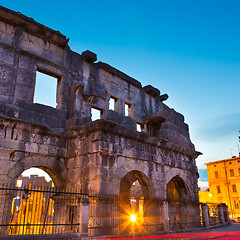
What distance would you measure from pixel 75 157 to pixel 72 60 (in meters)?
4.63

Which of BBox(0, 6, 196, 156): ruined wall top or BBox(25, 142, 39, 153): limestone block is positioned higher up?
BBox(0, 6, 196, 156): ruined wall top

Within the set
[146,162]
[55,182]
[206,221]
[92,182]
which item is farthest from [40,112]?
[206,221]

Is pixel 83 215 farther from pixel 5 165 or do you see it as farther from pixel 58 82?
pixel 58 82

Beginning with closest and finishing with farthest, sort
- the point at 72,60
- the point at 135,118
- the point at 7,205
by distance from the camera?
the point at 7,205, the point at 72,60, the point at 135,118

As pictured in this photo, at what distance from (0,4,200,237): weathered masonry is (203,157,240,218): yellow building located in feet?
88.0

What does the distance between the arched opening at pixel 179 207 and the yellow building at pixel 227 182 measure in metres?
25.3

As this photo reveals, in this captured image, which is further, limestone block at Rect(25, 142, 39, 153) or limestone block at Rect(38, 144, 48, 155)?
limestone block at Rect(38, 144, 48, 155)

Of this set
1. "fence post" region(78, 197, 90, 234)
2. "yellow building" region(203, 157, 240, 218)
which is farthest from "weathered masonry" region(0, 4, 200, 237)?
"yellow building" region(203, 157, 240, 218)

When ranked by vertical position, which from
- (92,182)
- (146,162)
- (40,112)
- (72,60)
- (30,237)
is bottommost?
(30,237)

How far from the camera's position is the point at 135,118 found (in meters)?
14.1

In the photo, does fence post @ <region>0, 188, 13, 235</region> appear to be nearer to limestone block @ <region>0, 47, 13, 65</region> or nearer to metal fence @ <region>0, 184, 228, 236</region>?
metal fence @ <region>0, 184, 228, 236</region>

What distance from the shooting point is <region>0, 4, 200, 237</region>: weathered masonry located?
348 inches

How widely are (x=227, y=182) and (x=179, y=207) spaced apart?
94.1ft

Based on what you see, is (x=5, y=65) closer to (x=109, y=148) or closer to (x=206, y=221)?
(x=109, y=148)
